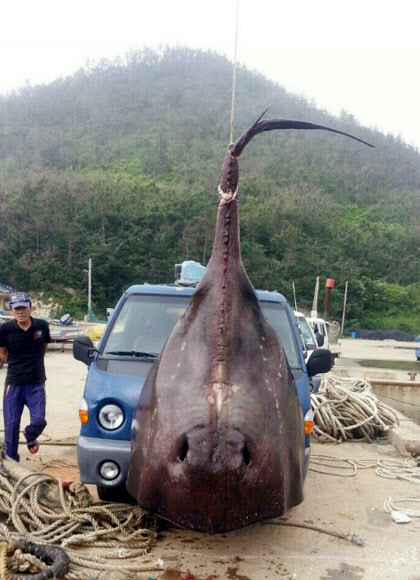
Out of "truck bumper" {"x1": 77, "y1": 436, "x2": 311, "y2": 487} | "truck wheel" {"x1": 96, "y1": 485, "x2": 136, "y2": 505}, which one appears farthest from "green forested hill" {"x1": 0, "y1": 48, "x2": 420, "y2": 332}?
"truck bumper" {"x1": 77, "y1": 436, "x2": 311, "y2": 487}

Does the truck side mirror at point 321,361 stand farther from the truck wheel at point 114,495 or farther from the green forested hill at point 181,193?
the green forested hill at point 181,193

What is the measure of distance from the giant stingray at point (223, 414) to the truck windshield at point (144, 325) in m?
1.41

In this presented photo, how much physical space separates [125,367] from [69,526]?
1.14 m

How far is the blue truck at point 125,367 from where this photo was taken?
4066 millimetres

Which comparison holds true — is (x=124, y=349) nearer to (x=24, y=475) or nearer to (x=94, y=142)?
(x=24, y=475)

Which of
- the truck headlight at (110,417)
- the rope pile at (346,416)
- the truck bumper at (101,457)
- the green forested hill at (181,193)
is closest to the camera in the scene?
the truck bumper at (101,457)

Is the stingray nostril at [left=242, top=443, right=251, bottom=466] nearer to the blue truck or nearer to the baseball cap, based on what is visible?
the blue truck

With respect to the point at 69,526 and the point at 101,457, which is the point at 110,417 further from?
the point at 69,526

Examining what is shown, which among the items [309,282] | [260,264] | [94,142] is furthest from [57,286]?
[94,142]

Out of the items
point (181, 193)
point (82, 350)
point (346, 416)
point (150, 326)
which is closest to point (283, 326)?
point (150, 326)

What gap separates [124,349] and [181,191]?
178ft

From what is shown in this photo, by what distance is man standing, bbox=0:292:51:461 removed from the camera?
525 centimetres

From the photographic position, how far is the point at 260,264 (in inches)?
1969

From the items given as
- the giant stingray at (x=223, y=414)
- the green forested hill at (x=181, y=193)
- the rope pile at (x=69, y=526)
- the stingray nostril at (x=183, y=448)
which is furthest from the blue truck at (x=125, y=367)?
the green forested hill at (x=181, y=193)
